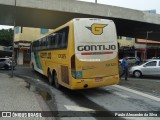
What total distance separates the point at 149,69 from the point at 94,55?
11122 mm

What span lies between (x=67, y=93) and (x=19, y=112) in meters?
4.46

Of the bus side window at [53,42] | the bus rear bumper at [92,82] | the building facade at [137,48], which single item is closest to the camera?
the bus rear bumper at [92,82]

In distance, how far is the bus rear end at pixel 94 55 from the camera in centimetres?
1066

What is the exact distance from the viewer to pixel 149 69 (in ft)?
68.3

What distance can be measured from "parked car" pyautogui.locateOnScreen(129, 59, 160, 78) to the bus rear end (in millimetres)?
9931

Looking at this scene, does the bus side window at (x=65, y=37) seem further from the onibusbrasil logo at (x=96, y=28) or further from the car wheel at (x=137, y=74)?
the car wheel at (x=137, y=74)

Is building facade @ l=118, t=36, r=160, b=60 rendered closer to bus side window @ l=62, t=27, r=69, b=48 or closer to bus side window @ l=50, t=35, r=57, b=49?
bus side window @ l=50, t=35, r=57, b=49

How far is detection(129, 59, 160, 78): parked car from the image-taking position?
20438 millimetres

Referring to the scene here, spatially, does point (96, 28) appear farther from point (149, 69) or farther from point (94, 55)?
point (149, 69)

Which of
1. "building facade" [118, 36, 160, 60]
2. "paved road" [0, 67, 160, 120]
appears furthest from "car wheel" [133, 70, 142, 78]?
"building facade" [118, 36, 160, 60]

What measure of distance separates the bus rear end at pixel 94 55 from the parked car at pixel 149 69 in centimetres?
993

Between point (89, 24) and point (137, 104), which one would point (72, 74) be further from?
point (137, 104)

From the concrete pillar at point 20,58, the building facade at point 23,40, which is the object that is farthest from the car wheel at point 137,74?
the concrete pillar at point 20,58

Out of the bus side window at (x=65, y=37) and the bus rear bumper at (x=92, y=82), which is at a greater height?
the bus side window at (x=65, y=37)
